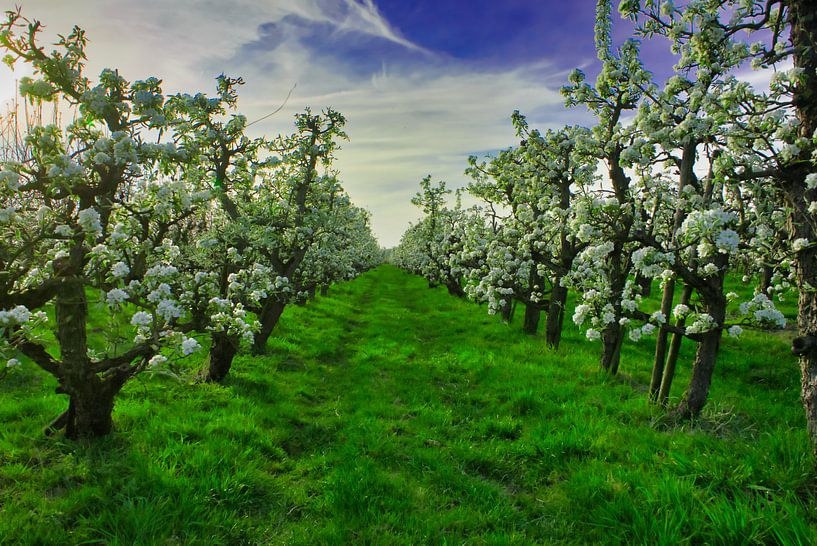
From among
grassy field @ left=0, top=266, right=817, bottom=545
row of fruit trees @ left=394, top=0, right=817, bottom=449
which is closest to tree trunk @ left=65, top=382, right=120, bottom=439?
grassy field @ left=0, top=266, right=817, bottom=545

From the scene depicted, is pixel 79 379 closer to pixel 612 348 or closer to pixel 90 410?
pixel 90 410

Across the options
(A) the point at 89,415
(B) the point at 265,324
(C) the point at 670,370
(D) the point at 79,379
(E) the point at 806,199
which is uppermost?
(E) the point at 806,199

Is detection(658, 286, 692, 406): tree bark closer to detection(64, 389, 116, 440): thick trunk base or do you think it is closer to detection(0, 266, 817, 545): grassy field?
detection(0, 266, 817, 545): grassy field

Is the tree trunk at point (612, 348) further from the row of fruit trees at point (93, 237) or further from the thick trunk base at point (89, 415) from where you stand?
the thick trunk base at point (89, 415)

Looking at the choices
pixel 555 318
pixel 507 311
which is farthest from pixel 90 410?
pixel 507 311

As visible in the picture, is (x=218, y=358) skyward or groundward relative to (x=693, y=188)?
groundward

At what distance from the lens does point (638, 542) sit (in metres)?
5.31

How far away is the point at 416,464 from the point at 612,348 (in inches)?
301

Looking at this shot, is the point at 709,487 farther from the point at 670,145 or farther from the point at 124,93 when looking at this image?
the point at 124,93

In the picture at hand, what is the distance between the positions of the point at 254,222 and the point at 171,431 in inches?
295

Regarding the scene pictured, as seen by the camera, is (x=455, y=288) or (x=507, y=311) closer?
(x=507, y=311)

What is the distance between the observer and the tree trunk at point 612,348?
39.8 ft

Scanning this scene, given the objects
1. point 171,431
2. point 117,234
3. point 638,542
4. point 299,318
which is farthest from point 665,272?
point 299,318

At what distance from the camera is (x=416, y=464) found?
7566 mm
